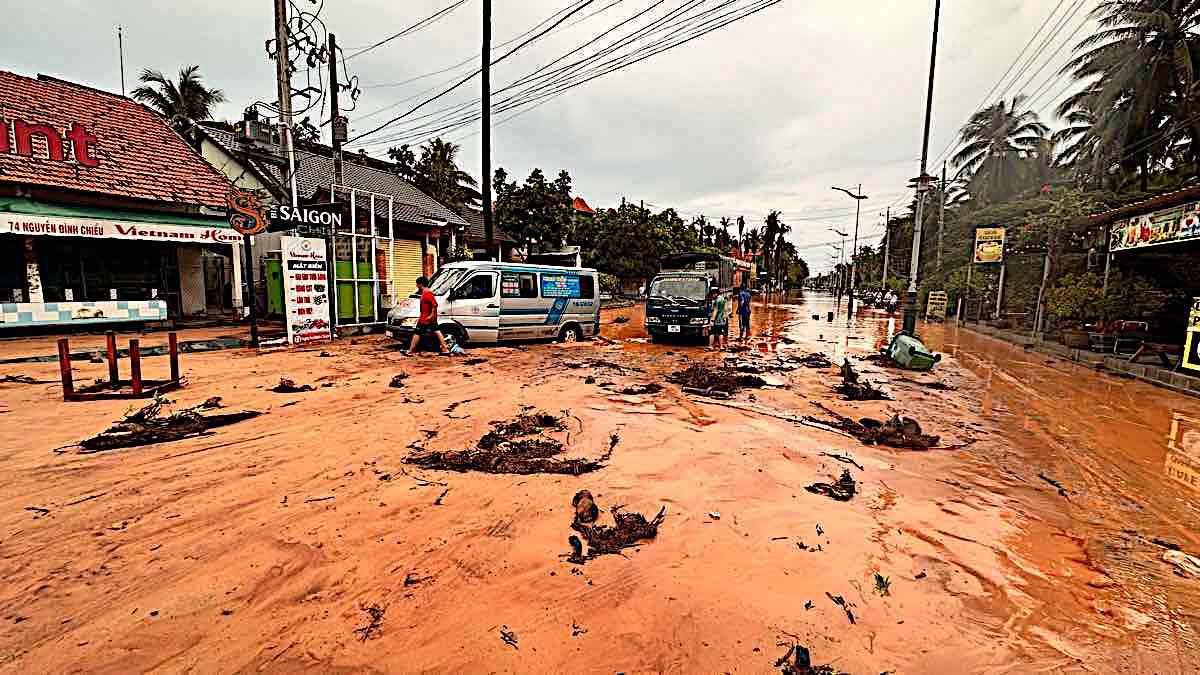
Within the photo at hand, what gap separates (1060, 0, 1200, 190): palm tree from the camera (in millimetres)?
19609

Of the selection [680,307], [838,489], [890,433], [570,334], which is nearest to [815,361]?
[680,307]

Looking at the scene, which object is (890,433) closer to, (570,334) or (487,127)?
(570,334)

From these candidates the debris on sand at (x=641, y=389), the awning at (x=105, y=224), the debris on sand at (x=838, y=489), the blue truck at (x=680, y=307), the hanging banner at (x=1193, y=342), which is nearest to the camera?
the debris on sand at (x=838, y=489)

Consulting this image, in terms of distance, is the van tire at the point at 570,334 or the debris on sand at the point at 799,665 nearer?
the debris on sand at the point at 799,665

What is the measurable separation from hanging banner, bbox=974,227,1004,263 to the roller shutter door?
1024 inches

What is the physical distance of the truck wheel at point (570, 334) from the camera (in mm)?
14748

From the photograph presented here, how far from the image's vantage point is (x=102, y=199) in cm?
1422

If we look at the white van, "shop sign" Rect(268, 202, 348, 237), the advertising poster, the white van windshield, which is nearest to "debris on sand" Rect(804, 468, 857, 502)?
the white van

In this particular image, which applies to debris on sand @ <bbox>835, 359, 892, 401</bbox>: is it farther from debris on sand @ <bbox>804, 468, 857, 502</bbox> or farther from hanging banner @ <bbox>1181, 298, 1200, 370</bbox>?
hanging banner @ <bbox>1181, 298, 1200, 370</bbox>

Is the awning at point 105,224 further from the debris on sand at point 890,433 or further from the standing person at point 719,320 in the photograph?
the debris on sand at point 890,433

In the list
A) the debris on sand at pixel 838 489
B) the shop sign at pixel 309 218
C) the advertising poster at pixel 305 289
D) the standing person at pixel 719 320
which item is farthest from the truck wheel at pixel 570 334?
the debris on sand at pixel 838 489

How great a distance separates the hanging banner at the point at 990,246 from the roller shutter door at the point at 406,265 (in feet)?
85.3

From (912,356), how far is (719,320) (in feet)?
19.3

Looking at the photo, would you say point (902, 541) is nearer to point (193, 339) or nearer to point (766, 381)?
point (766, 381)
